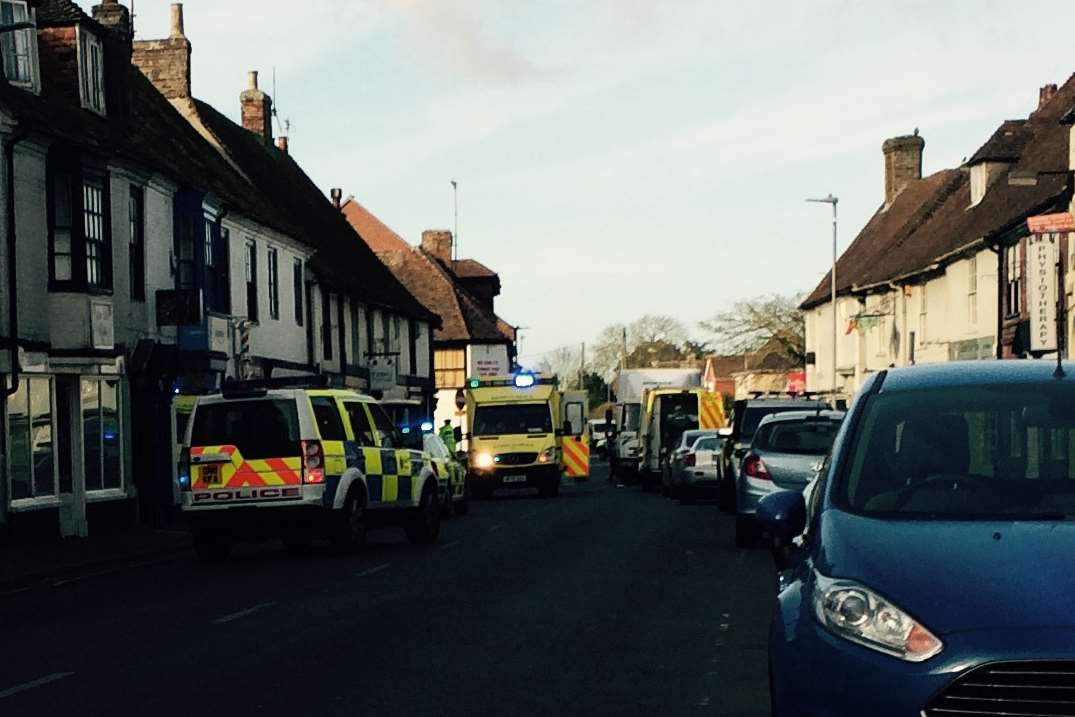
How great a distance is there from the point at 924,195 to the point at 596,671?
5861cm

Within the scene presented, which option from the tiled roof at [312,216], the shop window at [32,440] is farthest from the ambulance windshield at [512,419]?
the shop window at [32,440]

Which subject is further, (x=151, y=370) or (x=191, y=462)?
(x=151, y=370)

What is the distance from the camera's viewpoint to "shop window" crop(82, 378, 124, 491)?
29.9 m

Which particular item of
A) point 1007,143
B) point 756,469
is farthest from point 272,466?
point 1007,143

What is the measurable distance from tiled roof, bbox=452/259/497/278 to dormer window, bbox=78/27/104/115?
6975 cm

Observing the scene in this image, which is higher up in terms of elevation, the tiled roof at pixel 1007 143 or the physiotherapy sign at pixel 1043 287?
the tiled roof at pixel 1007 143

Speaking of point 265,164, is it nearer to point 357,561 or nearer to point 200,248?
point 200,248

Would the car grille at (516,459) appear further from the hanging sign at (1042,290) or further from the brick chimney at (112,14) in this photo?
the brick chimney at (112,14)

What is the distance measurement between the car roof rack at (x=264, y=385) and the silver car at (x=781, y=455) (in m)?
5.22

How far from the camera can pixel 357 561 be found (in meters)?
21.1

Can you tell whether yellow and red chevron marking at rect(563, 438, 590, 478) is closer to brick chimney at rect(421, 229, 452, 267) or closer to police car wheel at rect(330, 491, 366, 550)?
police car wheel at rect(330, 491, 366, 550)

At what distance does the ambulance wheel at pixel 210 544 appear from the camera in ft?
72.8

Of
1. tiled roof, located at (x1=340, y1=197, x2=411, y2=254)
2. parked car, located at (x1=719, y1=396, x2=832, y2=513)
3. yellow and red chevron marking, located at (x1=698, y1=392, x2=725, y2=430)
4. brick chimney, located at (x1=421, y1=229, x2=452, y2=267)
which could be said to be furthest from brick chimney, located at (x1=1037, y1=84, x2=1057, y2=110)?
brick chimney, located at (x1=421, y1=229, x2=452, y2=267)

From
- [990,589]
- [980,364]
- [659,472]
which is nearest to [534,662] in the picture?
[980,364]
